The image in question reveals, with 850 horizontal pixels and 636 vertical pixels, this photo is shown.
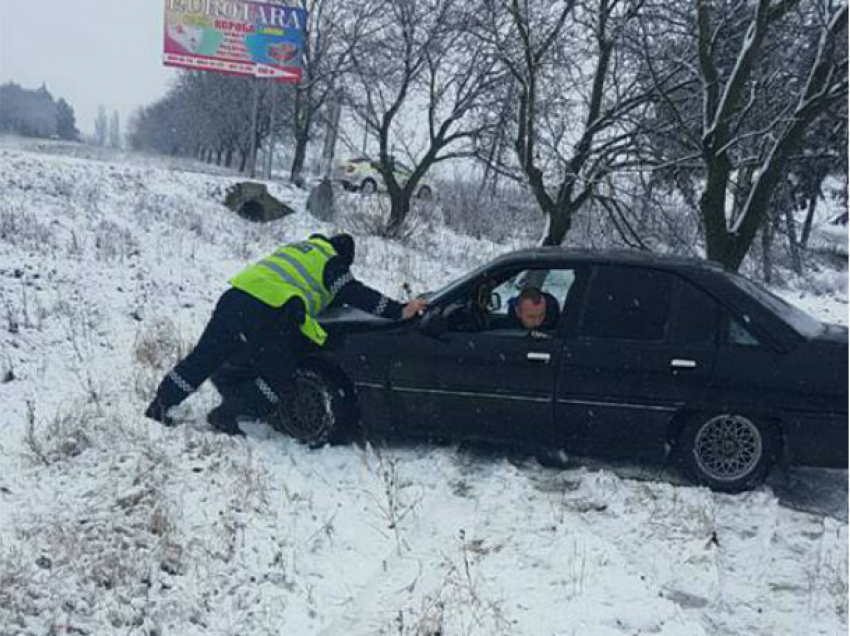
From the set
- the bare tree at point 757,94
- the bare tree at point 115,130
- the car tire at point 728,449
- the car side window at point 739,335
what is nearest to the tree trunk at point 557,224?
the bare tree at point 757,94

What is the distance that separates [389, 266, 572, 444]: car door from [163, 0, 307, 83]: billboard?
17.9 m

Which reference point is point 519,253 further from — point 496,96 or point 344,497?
point 496,96

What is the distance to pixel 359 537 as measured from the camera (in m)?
3.91

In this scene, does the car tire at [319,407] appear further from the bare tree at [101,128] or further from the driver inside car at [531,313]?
the bare tree at [101,128]

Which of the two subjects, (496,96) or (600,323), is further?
(496,96)

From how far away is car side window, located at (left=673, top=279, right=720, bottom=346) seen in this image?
4.29 m

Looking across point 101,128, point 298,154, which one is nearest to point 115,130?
point 101,128

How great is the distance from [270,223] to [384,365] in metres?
12.7

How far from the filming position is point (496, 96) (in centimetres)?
1516

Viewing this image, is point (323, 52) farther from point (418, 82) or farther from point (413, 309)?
point (413, 309)

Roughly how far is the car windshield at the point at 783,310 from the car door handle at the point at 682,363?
1.90ft

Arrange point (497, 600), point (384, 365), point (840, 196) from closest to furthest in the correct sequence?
1. point (497, 600)
2. point (384, 365)
3. point (840, 196)

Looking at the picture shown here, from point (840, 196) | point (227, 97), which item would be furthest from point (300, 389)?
point (227, 97)

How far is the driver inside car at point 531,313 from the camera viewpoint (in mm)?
4598
